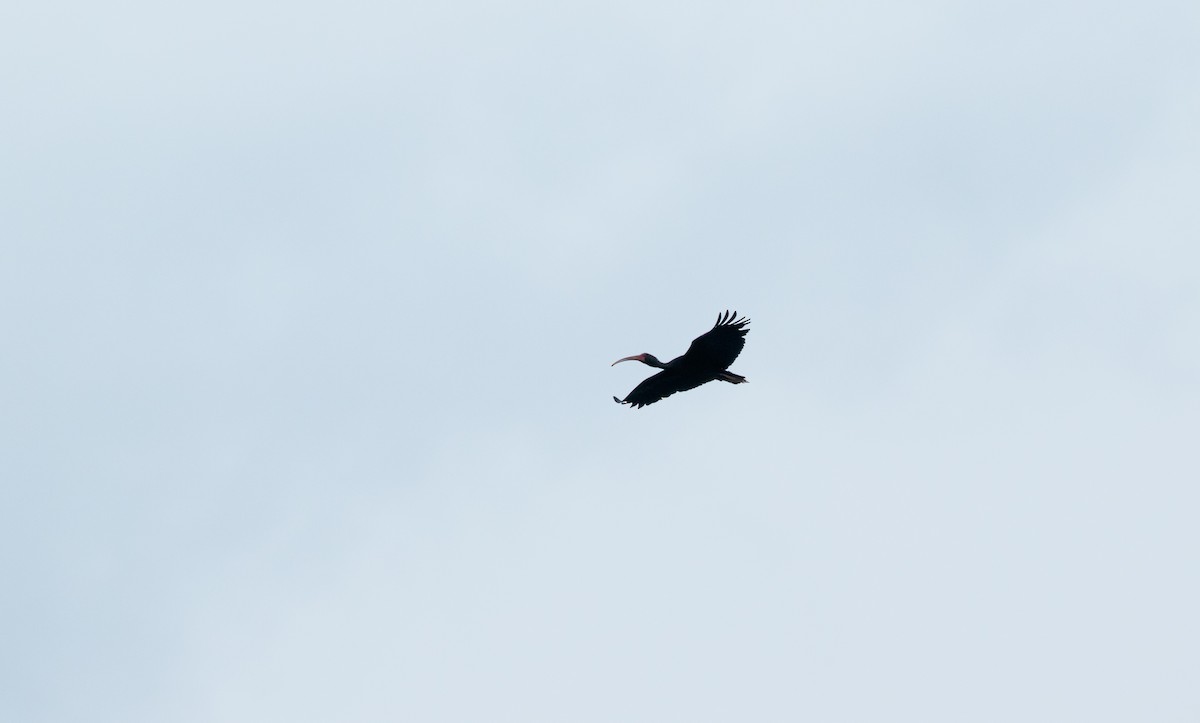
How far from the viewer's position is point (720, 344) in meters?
61.8

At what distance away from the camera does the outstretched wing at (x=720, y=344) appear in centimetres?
6144

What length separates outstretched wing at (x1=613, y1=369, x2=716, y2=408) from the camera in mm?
63781

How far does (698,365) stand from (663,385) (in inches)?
76.1

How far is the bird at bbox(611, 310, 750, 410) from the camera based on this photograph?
61.6 m

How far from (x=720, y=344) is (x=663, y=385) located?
3.38 metres

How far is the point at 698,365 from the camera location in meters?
63.0

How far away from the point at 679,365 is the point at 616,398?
3.00m

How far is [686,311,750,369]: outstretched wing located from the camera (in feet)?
202

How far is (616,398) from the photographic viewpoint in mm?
65125

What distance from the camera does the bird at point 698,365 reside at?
202 ft

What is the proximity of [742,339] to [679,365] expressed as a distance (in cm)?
236

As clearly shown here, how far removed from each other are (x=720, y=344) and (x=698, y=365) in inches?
57.4

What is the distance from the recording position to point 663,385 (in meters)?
64.5

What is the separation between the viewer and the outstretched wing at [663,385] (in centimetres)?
6378
